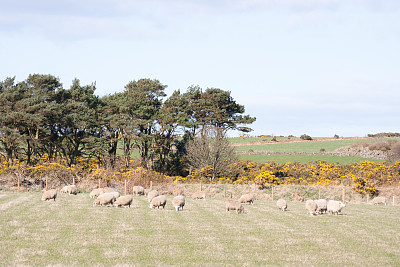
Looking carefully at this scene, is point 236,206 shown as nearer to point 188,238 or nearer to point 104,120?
point 188,238

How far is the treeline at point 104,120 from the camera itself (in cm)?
5003

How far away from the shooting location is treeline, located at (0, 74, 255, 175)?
5003 cm

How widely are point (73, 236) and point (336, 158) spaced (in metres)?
64.9

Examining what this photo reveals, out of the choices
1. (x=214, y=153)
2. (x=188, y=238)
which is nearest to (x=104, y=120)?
(x=214, y=153)

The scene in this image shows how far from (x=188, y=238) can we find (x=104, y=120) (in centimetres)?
4343

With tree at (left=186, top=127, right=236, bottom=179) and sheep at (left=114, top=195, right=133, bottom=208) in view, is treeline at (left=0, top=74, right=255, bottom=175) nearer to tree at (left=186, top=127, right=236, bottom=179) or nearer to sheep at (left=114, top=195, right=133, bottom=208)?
tree at (left=186, top=127, right=236, bottom=179)

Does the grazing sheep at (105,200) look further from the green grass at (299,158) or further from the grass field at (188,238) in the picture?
the green grass at (299,158)

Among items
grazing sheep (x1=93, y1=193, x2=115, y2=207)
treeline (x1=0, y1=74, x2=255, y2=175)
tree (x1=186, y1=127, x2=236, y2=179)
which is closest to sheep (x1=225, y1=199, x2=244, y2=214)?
grazing sheep (x1=93, y1=193, x2=115, y2=207)

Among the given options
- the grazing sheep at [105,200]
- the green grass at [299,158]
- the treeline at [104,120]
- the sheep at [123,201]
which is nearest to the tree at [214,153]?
the treeline at [104,120]

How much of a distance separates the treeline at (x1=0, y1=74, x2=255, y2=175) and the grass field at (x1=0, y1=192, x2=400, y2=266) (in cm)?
2694

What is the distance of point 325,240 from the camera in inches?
693

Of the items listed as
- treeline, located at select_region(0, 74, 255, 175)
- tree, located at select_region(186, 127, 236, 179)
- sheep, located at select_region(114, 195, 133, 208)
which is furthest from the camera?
tree, located at select_region(186, 127, 236, 179)

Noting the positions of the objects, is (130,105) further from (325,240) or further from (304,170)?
(325,240)

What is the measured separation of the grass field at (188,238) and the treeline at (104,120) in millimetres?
26938
